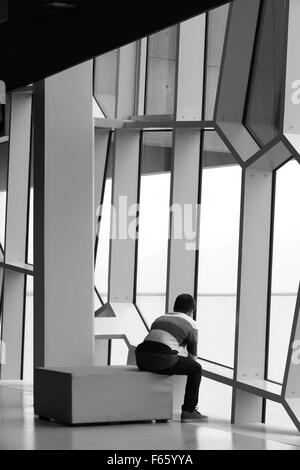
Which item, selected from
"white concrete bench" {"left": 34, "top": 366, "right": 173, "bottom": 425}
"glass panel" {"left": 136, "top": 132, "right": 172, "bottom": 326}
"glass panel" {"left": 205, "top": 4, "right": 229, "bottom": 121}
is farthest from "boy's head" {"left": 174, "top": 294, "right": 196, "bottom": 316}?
"glass panel" {"left": 205, "top": 4, "right": 229, "bottom": 121}

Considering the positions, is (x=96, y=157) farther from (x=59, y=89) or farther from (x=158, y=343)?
(x=158, y=343)

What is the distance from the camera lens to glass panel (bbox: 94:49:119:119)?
565 inches

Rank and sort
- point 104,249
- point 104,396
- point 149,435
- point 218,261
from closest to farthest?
point 149,435, point 104,396, point 218,261, point 104,249

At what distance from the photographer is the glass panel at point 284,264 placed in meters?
10.2

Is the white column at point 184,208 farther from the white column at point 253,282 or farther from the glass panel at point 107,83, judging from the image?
the glass panel at point 107,83

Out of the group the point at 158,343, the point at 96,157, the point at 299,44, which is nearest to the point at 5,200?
the point at 96,157

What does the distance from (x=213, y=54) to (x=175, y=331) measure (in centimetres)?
350

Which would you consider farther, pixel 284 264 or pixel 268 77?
pixel 268 77

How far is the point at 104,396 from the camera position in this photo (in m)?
10.2

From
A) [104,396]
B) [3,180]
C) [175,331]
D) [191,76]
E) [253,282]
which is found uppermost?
[191,76]

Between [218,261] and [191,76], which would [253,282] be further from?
[191,76]

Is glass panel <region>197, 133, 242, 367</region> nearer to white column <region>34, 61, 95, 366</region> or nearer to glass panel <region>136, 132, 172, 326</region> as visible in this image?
glass panel <region>136, 132, 172, 326</region>

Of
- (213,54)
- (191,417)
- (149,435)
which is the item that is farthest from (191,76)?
(149,435)
